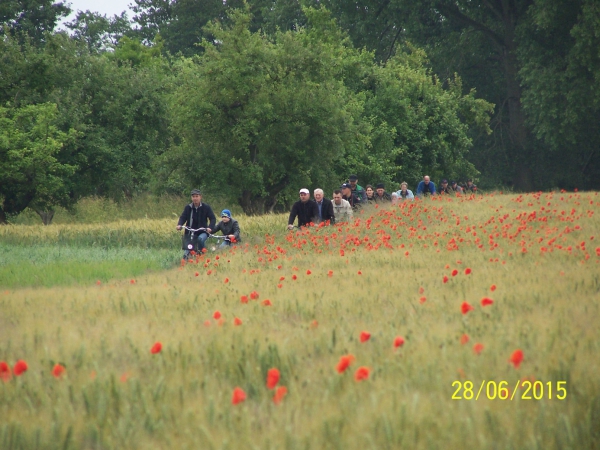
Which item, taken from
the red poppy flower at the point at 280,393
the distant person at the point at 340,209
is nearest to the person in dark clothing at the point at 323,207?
the distant person at the point at 340,209

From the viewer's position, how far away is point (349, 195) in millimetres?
21031

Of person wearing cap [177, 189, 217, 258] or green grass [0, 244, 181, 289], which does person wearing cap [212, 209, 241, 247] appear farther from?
green grass [0, 244, 181, 289]

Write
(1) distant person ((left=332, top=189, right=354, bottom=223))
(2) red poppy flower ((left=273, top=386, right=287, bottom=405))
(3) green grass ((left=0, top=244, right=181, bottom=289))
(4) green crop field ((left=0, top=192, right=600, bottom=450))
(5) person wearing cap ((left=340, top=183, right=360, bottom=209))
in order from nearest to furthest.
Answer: (4) green crop field ((left=0, top=192, right=600, bottom=450)), (2) red poppy flower ((left=273, top=386, right=287, bottom=405)), (3) green grass ((left=0, top=244, right=181, bottom=289)), (1) distant person ((left=332, top=189, right=354, bottom=223)), (5) person wearing cap ((left=340, top=183, right=360, bottom=209))

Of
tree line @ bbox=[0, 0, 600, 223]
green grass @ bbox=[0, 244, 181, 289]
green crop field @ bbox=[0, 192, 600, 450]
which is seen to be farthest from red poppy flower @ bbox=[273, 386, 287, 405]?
tree line @ bbox=[0, 0, 600, 223]

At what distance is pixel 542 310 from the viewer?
6.57 meters

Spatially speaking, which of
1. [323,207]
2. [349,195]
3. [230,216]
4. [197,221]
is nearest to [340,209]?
[323,207]

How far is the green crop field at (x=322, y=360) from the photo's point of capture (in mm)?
4145

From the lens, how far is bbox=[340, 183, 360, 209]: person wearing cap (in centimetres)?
2072

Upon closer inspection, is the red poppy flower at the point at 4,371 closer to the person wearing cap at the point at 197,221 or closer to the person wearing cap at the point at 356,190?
the person wearing cap at the point at 197,221

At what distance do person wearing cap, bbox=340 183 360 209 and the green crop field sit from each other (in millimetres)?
9332
